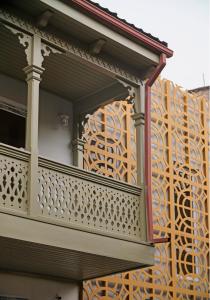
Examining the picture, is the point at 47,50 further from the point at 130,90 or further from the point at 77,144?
the point at 77,144

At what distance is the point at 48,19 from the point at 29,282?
4.85m

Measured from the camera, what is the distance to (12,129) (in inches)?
534

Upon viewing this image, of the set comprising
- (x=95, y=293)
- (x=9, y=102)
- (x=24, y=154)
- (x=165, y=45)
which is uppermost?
(x=165, y=45)

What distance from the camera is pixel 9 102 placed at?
13500 millimetres

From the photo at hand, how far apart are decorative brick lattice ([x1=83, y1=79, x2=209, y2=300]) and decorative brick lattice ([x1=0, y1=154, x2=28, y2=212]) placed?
172 inches

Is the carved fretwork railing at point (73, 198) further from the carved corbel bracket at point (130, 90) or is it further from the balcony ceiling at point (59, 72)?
the balcony ceiling at point (59, 72)

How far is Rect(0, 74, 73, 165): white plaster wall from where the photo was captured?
1381 centimetres

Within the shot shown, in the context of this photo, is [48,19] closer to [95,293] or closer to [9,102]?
[9,102]

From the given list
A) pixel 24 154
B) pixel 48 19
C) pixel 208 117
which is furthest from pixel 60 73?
pixel 208 117

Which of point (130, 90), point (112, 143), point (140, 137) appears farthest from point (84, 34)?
point (112, 143)

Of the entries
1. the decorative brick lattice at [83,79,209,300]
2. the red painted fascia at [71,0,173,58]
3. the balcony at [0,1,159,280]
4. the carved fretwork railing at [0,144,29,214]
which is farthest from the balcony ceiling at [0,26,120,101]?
the carved fretwork railing at [0,144,29,214]

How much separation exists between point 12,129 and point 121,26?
294 cm

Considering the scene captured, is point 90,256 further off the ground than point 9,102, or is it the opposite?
point 9,102

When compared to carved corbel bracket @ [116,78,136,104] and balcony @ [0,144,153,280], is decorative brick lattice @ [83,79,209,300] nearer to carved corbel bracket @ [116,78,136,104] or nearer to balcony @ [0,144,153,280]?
carved corbel bracket @ [116,78,136,104]
